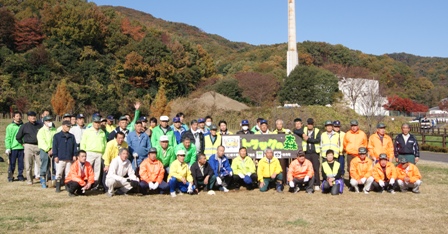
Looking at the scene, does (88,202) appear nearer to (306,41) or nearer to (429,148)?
(429,148)

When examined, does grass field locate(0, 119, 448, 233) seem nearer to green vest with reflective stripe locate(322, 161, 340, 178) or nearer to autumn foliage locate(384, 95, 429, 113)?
green vest with reflective stripe locate(322, 161, 340, 178)

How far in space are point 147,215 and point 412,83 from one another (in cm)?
8034

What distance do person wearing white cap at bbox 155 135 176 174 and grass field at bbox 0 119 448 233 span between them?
99cm

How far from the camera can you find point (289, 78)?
54.5 m

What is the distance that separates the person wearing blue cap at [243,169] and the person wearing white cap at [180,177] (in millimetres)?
1346

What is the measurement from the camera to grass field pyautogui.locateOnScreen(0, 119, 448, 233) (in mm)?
7295

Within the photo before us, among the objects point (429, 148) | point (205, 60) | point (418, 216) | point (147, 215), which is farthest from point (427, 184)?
point (205, 60)

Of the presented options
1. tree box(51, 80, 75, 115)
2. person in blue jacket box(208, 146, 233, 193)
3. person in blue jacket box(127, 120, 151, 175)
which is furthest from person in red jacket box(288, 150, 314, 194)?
tree box(51, 80, 75, 115)

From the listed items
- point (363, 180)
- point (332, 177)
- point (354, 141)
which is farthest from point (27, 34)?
point (363, 180)

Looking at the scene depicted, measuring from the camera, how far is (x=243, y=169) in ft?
37.7

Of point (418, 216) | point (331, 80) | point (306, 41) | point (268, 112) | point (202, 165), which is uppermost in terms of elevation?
point (306, 41)

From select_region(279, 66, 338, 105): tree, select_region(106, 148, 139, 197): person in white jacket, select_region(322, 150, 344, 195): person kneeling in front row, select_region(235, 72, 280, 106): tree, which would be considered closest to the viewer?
select_region(106, 148, 139, 197): person in white jacket

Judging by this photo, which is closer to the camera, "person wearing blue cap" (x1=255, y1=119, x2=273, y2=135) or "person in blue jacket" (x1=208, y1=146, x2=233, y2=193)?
"person in blue jacket" (x1=208, y1=146, x2=233, y2=193)

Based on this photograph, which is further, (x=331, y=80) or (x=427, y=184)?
(x=331, y=80)
